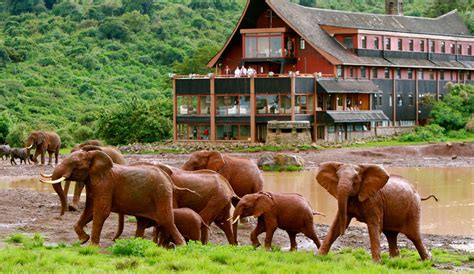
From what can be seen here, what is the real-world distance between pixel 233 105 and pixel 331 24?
37.6 ft

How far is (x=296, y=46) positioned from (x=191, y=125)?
8449mm

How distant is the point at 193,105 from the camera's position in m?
62.3

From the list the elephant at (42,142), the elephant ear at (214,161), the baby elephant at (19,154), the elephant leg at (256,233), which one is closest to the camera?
the elephant leg at (256,233)

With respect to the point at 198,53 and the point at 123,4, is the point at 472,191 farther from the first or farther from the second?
the point at 123,4

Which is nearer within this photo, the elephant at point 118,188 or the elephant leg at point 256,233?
the elephant at point 118,188

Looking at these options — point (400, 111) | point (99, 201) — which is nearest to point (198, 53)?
point (400, 111)

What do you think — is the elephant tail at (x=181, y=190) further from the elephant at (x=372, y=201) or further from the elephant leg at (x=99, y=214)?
the elephant at (x=372, y=201)

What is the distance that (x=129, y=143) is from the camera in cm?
6106

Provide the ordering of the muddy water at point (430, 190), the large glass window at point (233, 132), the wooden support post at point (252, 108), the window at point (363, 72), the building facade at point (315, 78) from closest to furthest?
the muddy water at point (430, 190), the wooden support post at point (252, 108), the building facade at point (315, 78), the large glass window at point (233, 132), the window at point (363, 72)

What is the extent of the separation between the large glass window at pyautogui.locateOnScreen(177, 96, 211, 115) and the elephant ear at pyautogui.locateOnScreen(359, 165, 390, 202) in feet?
145

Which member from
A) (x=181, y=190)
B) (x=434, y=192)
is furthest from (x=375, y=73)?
(x=181, y=190)

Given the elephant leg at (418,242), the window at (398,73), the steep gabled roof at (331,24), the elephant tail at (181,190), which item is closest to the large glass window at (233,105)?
the steep gabled roof at (331,24)

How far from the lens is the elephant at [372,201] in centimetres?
1698

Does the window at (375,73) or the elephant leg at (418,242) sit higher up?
the window at (375,73)
